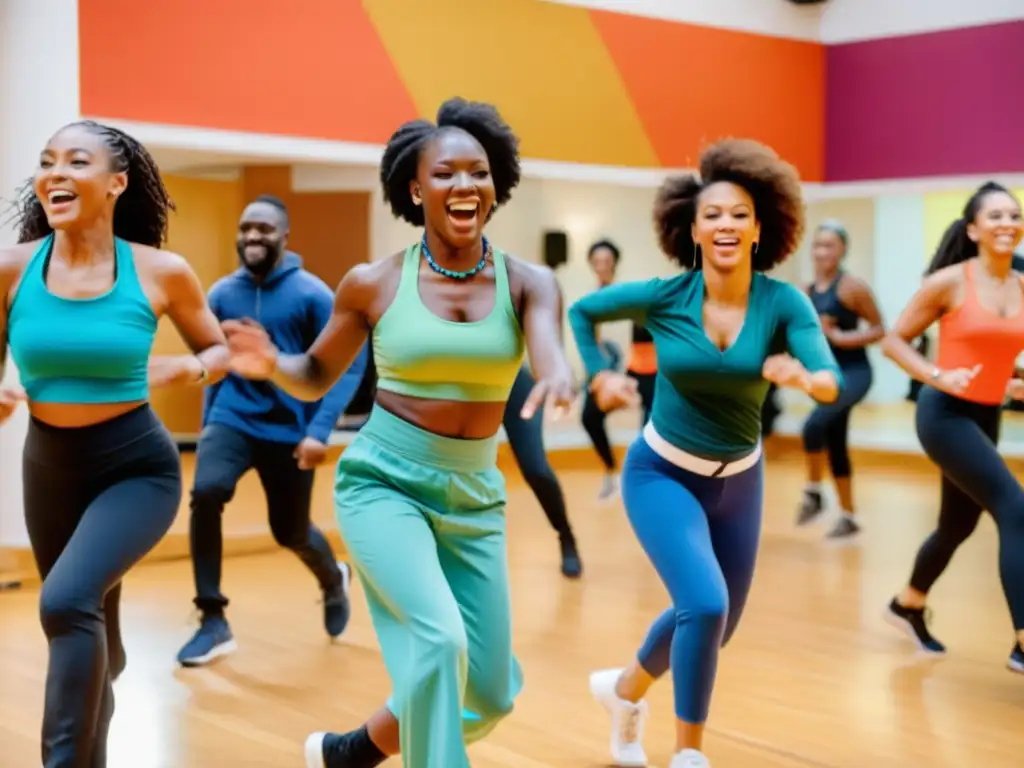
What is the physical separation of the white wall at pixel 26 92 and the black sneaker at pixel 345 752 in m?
3.70

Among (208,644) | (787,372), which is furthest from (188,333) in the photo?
(208,644)

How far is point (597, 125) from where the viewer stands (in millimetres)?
9781

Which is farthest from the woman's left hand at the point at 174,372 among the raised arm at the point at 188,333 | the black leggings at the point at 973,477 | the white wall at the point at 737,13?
the white wall at the point at 737,13

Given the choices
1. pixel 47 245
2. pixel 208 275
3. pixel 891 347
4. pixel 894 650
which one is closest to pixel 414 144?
pixel 47 245

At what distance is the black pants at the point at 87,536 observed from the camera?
2.94 meters

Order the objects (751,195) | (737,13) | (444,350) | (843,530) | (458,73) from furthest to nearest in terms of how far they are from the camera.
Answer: (737,13)
(458,73)
(843,530)
(751,195)
(444,350)

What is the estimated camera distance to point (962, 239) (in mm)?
5043

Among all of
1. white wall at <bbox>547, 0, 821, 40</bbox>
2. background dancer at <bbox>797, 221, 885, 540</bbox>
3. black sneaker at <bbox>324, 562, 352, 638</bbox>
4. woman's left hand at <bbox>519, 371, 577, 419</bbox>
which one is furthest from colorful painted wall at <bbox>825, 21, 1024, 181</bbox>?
woman's left hand at <bbox>519, 371, 577, 419</bbox>

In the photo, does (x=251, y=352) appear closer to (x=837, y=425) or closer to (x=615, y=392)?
(x=615, y=392)

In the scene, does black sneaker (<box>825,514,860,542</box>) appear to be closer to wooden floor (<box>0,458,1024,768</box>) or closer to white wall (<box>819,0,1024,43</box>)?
wooden floor (<box>0,458,1024,768</box>)

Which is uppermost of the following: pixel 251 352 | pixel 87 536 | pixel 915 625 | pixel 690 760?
pixel 251 352

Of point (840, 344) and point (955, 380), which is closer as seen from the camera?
point (955, 380)

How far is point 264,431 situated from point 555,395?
2711 millimetres

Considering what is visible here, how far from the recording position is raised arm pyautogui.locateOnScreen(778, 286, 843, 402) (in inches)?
127
